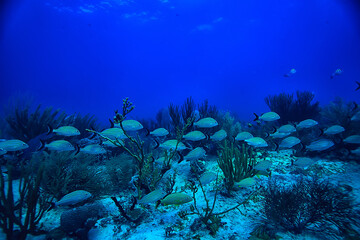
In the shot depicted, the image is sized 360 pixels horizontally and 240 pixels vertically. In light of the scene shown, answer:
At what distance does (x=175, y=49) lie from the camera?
97.1 m

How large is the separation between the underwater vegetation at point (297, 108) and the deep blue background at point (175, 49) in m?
16.2

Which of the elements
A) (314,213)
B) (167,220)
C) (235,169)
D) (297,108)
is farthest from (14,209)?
(297,108)

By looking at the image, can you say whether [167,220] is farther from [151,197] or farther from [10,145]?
[10,145]

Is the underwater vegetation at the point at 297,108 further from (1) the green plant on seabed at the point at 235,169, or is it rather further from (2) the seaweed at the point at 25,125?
(2) the seaweed at the point at 25,125

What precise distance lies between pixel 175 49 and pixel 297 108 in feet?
316

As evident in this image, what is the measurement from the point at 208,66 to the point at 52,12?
86755 millimetres

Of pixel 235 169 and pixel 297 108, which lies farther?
pixel 297 108

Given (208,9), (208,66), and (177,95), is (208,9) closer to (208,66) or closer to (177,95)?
(208,66)

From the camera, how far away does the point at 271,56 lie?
94.8 m

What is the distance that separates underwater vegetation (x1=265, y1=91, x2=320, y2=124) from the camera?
33.7ft

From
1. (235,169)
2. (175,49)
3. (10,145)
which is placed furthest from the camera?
(175,49)

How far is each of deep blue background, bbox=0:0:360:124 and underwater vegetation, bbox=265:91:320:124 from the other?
16.2 metres

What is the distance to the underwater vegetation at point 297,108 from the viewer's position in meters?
10.3

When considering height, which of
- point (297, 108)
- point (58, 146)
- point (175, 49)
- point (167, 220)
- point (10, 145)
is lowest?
point (167, 220)
